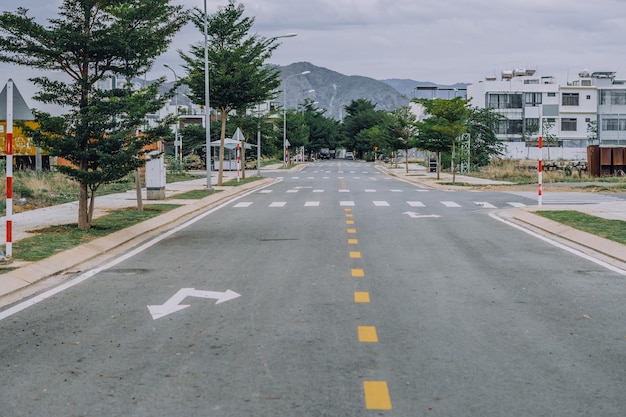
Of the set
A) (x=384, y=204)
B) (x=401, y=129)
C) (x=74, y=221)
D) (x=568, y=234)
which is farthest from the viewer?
(x=401, y=129)

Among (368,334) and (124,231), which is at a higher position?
(124,231)

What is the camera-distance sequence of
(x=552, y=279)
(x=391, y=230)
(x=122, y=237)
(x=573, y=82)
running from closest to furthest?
(x=552, y=279), (x=122, y=237), (x=391, y=230), (x=573, y=82)

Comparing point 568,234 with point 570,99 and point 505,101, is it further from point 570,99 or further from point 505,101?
point 570,99

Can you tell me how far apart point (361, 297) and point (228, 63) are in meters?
32.8

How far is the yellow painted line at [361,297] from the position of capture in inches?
375

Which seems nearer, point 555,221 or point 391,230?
point 391,230

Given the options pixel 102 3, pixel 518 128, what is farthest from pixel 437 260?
pixel 518 128

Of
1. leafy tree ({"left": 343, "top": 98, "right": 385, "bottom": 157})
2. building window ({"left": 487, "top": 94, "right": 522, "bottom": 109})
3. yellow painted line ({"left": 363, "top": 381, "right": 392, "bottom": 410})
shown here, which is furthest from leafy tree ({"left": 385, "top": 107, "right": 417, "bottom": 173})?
yellow painted line ({"left": 363, "top": 381, "right": 392, "bottom": 410})

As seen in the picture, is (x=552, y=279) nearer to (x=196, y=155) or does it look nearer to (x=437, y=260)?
(x=437, y=260)

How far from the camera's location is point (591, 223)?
1842 centimetres

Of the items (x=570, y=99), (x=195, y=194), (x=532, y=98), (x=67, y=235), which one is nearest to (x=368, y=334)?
(x=67, y=235)

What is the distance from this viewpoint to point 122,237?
1622 centimetres

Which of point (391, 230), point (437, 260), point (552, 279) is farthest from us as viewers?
point (391, 230)

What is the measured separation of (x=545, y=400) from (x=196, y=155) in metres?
62.6
